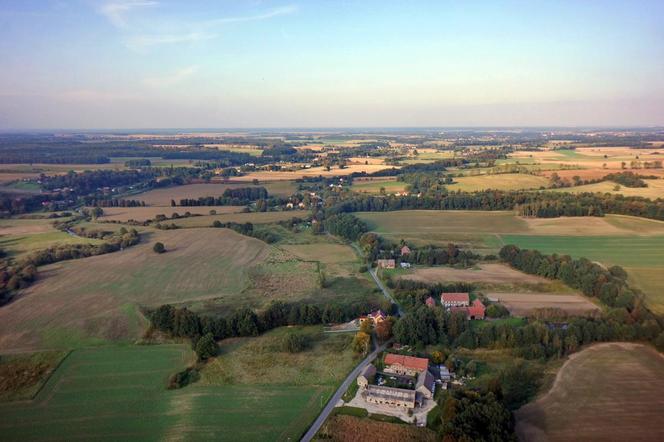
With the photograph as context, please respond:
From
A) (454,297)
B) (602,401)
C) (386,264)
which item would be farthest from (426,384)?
(386,264)

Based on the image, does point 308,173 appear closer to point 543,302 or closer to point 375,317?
point 375,317

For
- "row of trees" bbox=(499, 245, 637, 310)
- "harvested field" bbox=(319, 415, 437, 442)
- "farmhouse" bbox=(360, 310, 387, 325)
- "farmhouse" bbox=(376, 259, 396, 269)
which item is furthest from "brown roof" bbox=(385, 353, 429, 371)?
→ "farmhouse" bbox=(376, 259, 396, 269)

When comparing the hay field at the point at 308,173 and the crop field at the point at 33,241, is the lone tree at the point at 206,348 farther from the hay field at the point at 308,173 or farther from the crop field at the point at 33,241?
the hay field at the point at 308,173

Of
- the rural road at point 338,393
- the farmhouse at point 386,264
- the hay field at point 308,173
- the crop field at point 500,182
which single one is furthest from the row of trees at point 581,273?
the hay field at point 308,173

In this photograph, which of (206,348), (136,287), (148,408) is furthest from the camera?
(136,287)

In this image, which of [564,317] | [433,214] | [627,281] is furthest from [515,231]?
[564,317]

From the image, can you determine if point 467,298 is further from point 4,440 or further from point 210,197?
A: point 210,197
